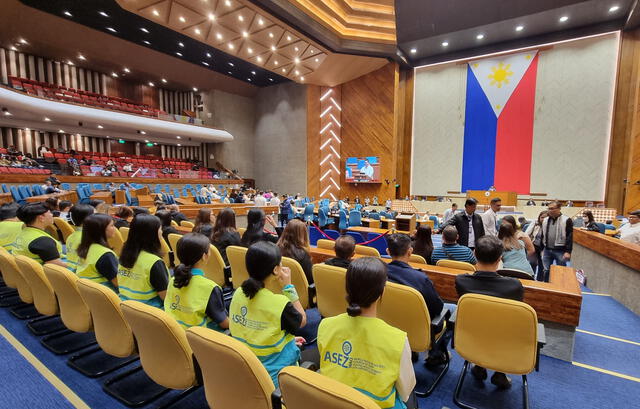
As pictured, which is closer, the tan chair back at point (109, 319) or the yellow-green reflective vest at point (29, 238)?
the tan chair back at point (109, 319)

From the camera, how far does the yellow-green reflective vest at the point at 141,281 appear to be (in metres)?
2.05

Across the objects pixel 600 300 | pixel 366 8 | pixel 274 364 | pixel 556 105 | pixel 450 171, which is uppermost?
pixel 366 8

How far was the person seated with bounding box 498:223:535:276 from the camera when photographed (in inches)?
120

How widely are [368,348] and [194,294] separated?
3.49 ft

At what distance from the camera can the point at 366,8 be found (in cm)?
1298

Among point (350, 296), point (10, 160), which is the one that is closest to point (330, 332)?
point (350, 296)

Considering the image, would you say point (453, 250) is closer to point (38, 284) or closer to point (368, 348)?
point (368, 348)

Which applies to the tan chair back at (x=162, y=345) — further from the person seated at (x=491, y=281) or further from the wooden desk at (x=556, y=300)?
the wooden desk at (x=556, y=300)

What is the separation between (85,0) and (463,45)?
15.1m

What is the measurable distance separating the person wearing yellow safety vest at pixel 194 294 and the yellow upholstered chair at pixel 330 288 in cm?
81

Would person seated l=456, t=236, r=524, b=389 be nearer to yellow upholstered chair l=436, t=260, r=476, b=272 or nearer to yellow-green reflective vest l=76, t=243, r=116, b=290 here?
yellow upholstered chair l=436, t=260, r=476, b=272

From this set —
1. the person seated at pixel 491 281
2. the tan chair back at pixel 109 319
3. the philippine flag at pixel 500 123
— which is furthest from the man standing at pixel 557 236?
the philippine flag at pixel 500 123

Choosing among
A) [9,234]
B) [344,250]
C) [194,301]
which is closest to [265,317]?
[194,301]

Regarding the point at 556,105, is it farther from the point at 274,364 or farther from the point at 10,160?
the point at 10,160
